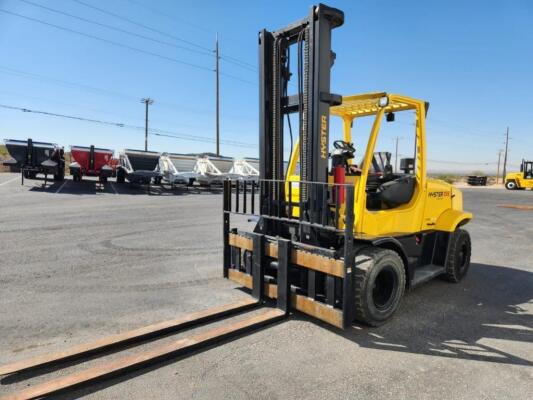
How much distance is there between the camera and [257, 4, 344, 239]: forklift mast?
428 centimetres

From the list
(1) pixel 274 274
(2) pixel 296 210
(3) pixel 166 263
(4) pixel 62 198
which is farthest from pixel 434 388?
(4) pixel 62 198

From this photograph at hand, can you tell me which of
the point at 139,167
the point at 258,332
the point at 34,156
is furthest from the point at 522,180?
the point at 258,332

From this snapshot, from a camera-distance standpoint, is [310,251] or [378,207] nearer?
[310,251]

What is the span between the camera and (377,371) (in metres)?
3.24

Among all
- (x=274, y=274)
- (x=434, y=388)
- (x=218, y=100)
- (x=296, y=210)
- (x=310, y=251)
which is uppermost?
(x=218, y=100)

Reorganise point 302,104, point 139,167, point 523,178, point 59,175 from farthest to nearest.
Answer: point 523,178 < point 139,167 < point 59,175 < point 302,104

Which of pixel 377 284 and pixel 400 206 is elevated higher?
pixel 400 206

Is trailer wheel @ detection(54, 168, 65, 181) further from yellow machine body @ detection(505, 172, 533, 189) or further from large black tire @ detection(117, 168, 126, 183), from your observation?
yellow machine body @ detection(505, 172, 533, 189)

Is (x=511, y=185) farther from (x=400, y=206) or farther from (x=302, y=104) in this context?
(x=302, y=104)

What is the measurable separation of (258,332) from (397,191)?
2568 mm

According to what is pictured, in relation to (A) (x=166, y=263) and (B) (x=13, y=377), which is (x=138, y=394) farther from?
(A) (x=166, y=263)

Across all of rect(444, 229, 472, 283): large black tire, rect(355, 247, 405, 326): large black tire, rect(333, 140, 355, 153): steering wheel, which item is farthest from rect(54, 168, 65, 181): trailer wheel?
rect(355, 247, 405, 326): large black tire

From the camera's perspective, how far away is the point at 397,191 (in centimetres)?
496

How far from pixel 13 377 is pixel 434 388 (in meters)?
3.34
